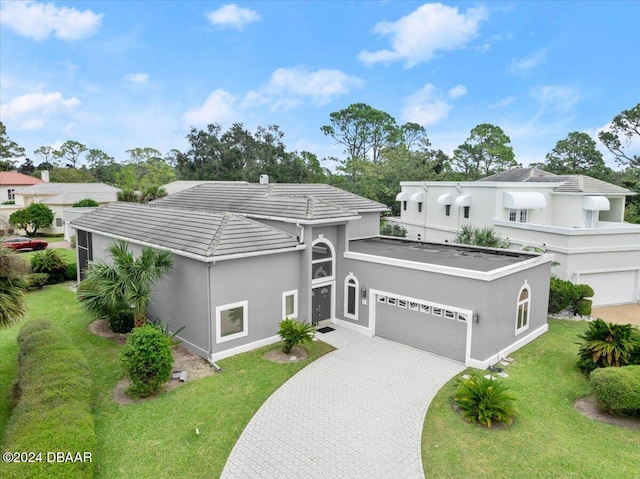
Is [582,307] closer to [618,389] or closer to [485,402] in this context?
[618,389]

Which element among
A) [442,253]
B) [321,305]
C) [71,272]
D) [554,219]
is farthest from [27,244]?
[554,219]

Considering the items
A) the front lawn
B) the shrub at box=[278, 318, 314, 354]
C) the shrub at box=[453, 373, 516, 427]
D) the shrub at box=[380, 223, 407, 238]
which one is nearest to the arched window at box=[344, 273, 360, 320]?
the front lawn

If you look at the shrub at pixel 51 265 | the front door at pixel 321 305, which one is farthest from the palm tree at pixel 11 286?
the shrub at pixel 51 265

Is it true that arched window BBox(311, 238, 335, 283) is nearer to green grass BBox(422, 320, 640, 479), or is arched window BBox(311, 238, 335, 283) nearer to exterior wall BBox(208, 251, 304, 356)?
exterior wall BBox(208, 251, 304, 356)

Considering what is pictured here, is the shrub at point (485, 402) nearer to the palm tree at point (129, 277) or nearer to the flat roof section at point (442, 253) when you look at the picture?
the flat roof section at point (442, 253)

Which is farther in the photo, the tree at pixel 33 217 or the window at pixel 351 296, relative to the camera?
the tree at pixel 33 217
